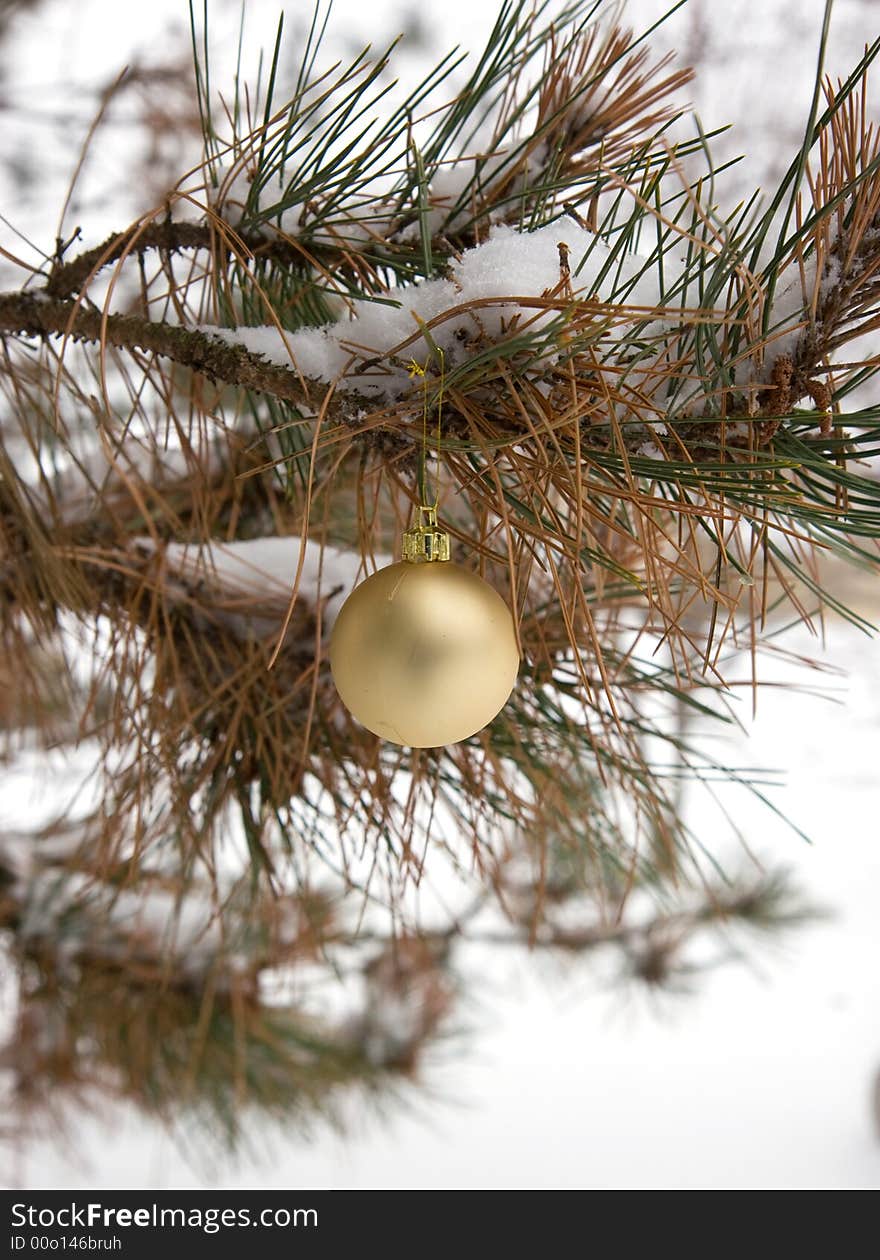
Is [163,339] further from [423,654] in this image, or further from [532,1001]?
[532,1001]

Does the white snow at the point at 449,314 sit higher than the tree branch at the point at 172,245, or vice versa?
the tree branch at the point at 172,245

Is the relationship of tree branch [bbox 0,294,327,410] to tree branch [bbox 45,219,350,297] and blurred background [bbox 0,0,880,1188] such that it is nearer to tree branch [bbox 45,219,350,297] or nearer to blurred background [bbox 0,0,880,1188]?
tree branch [bbox 45,219,350,297]

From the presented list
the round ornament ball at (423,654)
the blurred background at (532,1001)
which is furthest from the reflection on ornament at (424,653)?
the blurred background at (532,1001)

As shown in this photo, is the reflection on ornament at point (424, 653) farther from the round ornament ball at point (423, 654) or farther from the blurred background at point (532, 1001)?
the blurred background at point (532, 1001)

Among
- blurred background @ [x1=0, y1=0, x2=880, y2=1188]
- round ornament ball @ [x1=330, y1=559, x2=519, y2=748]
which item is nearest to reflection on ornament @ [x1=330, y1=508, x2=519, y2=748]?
round ornament ball @ [x1=330, y1=559, x2=519, y2=748]

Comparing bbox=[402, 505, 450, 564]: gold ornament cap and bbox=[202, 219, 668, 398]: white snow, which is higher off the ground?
bbox=[202, 219, 668, 398]: white snow

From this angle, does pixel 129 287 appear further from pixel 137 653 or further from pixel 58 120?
pixel 137 653

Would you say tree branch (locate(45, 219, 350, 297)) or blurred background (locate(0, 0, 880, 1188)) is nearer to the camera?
tree branch (locate(45, 219, 350, 297))
